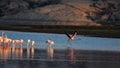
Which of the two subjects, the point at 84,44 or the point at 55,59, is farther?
the point at 84,44

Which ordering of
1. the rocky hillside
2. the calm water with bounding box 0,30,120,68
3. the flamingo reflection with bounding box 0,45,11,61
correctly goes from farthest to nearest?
the rocky hillside
the flamingo reflection with bounding box 0,45,11,61
the calm water with bounding box 0,30,120,68

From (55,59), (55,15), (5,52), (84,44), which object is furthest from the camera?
(55,15)

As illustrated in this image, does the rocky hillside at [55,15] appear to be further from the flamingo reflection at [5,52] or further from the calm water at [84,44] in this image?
the flamingo reflection at [5,52]

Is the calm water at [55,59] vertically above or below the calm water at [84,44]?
above

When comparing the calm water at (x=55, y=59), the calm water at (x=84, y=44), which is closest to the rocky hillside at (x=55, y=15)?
the calm water at (x=84, y=44)

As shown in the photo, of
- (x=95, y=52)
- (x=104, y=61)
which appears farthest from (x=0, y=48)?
(x=104, y=61)

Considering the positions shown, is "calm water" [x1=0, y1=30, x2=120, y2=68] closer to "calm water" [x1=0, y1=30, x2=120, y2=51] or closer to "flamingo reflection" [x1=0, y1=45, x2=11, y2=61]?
"flamingo reflection" [x1=0, y1=45, x2=11, y2=61]

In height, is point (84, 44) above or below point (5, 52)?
below

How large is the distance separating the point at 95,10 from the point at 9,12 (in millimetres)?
14569

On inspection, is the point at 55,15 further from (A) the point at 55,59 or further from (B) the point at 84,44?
(A) the point at 55,59

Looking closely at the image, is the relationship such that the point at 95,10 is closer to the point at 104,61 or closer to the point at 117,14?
the point at 117,14

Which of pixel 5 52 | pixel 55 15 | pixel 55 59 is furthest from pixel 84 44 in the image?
pixel 55 15

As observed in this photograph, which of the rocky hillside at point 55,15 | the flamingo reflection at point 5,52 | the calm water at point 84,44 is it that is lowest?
the rocky hillside at point 55,15

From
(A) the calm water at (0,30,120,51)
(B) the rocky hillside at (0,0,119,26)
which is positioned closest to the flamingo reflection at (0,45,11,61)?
(A) the calm water at (0,30,120,51)
